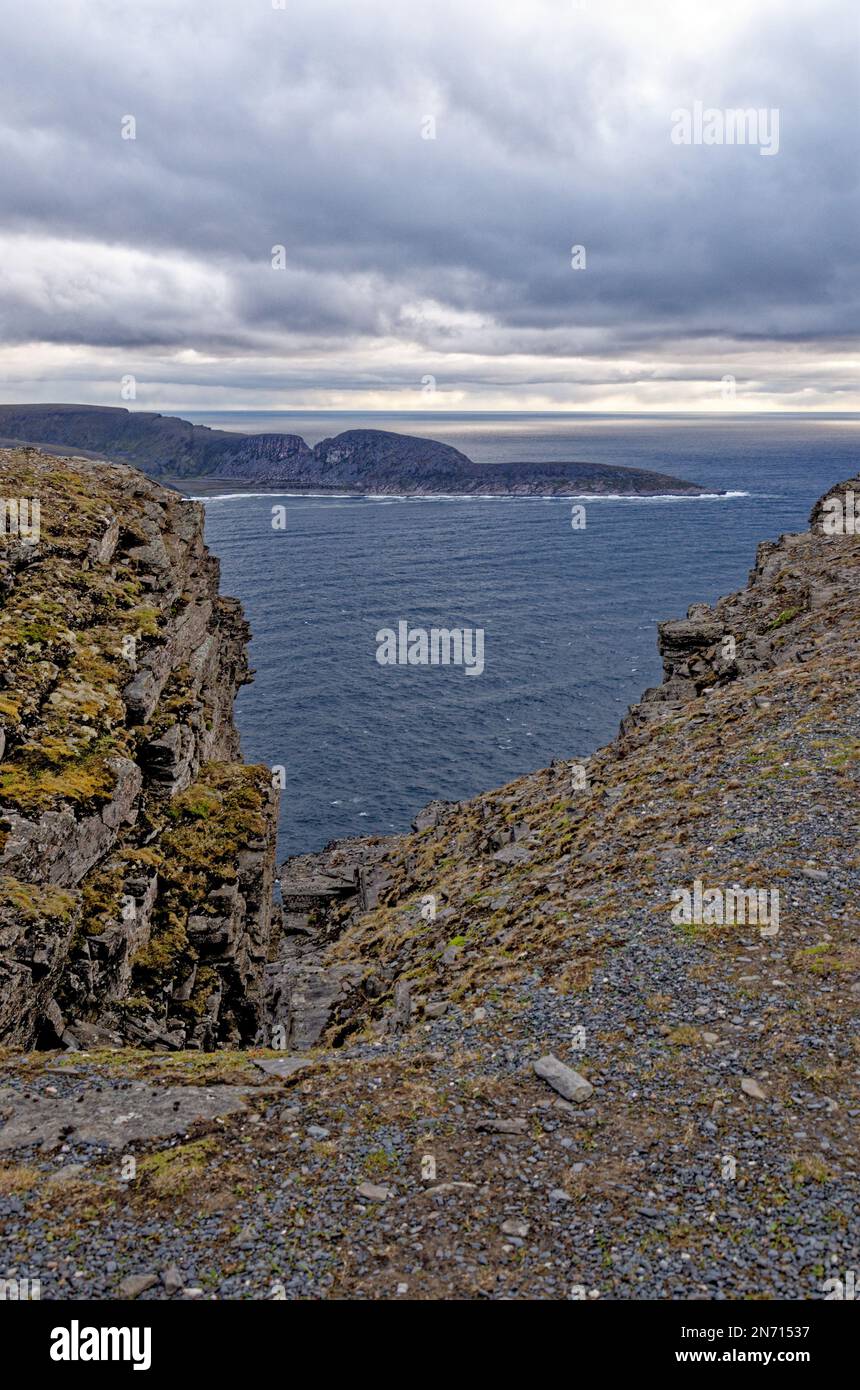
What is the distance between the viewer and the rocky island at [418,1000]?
10758mm

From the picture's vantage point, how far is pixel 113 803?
25062 millimetres

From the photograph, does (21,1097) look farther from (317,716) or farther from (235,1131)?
(317,716)

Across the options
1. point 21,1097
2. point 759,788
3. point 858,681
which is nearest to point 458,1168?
point 21,1097

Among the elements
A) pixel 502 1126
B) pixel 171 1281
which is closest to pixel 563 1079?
pixel 502 1126

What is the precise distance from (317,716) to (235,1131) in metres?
77.2

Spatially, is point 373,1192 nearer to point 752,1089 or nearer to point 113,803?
point 752,1089

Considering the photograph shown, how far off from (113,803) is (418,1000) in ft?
38.5

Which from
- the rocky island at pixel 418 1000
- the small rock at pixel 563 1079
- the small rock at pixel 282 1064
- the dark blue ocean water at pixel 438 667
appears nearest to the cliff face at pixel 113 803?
the rocky island at pixel 418 1000

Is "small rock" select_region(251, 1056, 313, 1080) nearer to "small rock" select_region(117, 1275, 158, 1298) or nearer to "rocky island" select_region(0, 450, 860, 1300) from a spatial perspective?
"rocky island" select_region(0, 450, 860, 1300)
